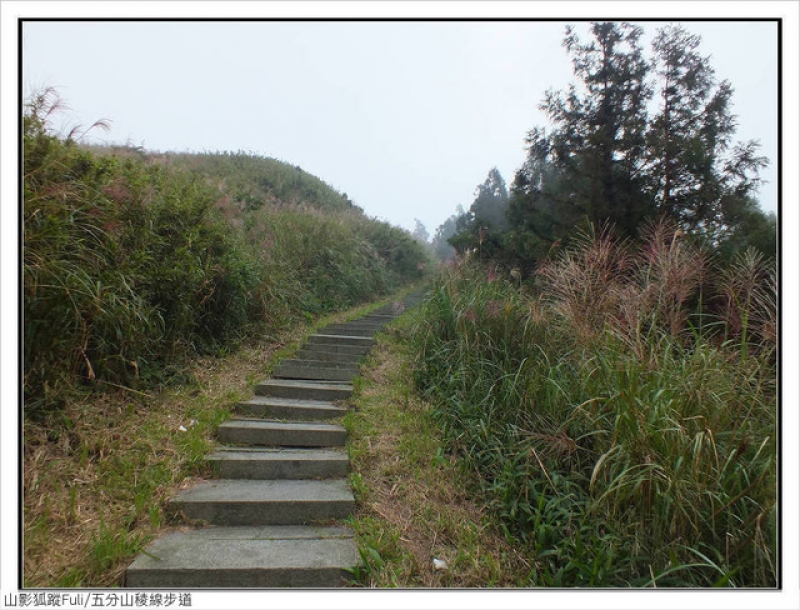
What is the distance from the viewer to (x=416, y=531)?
2.88 meters

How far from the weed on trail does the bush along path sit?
0.44ft

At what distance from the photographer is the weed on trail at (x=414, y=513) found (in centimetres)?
256

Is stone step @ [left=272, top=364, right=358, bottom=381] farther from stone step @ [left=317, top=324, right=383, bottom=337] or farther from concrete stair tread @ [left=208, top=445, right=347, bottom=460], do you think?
stone step @ [left=317, top=324, right=383, bottom=337]

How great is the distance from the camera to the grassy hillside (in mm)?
3123

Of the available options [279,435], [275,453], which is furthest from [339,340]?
[275,453]

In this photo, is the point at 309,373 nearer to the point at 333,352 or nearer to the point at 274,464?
the point at 333,352

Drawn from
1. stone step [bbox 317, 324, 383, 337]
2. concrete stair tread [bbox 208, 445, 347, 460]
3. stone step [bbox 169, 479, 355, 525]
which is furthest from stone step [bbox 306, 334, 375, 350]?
stone step [bbox 169, 479, 355, 525]

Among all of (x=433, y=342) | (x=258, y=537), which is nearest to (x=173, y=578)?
(x=258, y=537)

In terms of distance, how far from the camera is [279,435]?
12.7 ft

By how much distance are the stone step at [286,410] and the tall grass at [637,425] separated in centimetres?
117

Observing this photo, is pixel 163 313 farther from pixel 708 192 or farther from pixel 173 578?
pixel 708 192

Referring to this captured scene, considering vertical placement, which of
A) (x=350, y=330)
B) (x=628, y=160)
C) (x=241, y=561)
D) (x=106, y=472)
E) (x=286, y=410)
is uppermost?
(x=628, y=160)

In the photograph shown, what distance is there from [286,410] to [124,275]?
1912 millimetres

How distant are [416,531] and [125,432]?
2.36 metres
